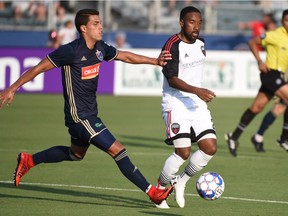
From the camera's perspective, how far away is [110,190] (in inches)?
444

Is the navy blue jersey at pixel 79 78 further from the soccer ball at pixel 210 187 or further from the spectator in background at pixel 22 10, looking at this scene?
the spectator in background at pixel 22 10

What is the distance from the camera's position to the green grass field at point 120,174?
999 centimetres

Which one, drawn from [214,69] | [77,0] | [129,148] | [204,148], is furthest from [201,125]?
[77,0]

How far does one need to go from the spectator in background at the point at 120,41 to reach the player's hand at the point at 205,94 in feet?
61.8

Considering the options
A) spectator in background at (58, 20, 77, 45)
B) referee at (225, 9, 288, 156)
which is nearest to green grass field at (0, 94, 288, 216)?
referee at (225, 9, 288, 156)

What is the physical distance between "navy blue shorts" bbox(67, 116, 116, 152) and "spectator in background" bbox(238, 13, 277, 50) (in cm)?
1665

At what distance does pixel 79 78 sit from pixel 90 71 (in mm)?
157

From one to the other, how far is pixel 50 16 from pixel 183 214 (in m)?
21.4

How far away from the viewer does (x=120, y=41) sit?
28.5 metres

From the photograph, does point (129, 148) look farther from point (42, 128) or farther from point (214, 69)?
point (214, 69)

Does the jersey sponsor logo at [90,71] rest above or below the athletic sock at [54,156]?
above

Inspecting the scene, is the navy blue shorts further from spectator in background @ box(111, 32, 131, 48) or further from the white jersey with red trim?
spectator in background @ box(111, 32, 131, 48)

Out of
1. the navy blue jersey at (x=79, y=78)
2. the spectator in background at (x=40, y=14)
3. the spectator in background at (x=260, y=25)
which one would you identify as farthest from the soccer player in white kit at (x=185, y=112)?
the spectator in background at (x=40, y=14)

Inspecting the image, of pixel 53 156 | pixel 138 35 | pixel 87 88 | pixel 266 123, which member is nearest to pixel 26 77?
pixel 87 88
